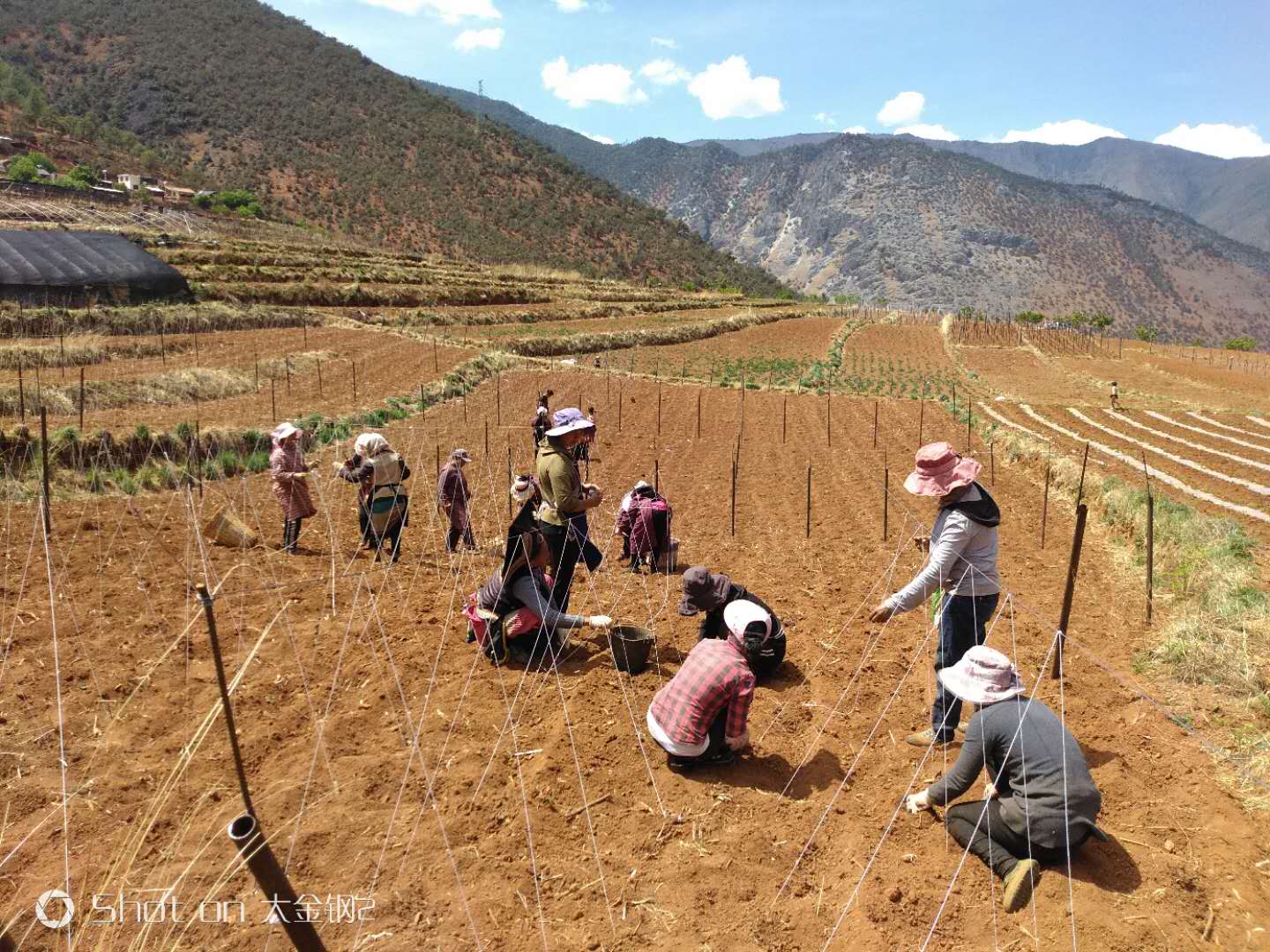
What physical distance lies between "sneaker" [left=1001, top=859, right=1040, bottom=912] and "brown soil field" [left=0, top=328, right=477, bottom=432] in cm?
1186

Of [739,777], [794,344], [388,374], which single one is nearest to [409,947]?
[739,777]

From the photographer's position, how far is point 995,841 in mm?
3086

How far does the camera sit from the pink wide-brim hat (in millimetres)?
3721

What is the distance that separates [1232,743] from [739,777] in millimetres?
2757

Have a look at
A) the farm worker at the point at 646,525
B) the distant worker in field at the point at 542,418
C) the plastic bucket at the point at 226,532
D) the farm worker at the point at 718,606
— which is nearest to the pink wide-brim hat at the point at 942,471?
the farm worker at the point at 718,606

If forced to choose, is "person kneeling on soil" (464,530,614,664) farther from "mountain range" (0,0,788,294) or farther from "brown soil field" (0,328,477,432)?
"mountain range" (0,0,788,294)

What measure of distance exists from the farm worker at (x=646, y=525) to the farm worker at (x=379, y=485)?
80.5 inches

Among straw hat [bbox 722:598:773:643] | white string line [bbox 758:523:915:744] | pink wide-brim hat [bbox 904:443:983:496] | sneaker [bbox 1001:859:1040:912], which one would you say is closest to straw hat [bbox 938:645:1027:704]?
sneaker [bbox 1001:859:1040:912]

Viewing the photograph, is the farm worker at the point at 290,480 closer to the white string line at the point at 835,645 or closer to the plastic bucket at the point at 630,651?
the plastic bucket at the point at 630,651

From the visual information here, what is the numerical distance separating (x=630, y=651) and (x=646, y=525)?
6.71 feet

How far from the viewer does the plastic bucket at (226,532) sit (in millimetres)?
6898

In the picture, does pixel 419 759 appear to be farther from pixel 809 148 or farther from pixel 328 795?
pixel 809 148

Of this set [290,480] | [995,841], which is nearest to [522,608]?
[995,841]

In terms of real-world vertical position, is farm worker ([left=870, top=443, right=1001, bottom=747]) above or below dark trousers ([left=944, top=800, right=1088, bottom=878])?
above
